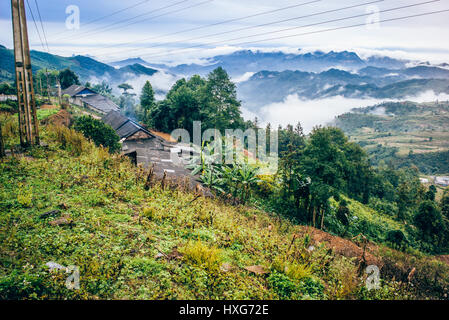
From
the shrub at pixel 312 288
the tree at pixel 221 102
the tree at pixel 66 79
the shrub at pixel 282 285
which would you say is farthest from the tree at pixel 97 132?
the tree at pixel 66 79

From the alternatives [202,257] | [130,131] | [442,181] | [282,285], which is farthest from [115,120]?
[442,181]

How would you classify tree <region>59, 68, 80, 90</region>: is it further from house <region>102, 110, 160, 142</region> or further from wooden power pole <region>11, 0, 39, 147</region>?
wooden power pole <region>11, 0, 39, 147</region>

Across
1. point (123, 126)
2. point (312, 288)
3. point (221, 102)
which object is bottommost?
point (312, 288)

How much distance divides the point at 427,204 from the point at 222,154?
77.5 feet

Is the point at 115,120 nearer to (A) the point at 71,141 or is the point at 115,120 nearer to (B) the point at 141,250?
(A) the point at 71,141

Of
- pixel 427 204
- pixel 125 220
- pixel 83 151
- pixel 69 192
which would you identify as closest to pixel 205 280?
pixel 125 220

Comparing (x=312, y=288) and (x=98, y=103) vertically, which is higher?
(x=98, y=103)

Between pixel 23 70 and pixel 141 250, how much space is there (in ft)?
33.9

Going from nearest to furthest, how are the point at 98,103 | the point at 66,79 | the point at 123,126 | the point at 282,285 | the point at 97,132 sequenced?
the point at 282,285, the point at 97,132, the point at 123,126, the point at 98,103, the point at 66,79

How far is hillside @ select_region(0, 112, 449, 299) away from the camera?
13.0ft

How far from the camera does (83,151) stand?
10.6 m

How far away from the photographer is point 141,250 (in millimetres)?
4898
